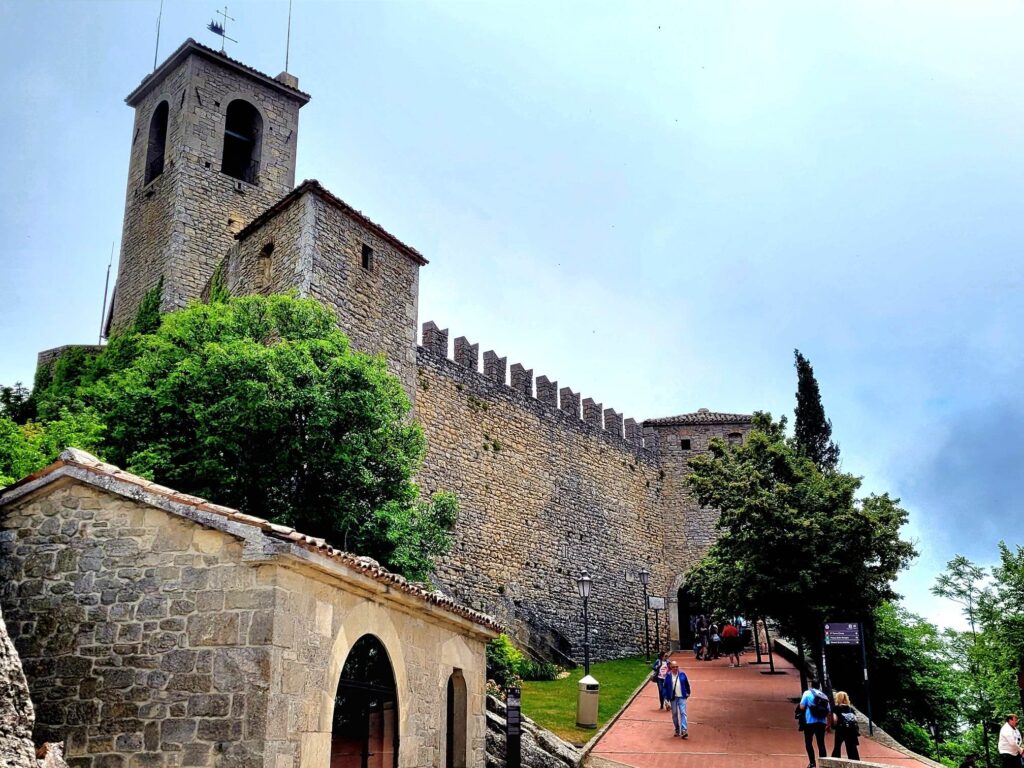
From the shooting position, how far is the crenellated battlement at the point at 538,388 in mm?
27422

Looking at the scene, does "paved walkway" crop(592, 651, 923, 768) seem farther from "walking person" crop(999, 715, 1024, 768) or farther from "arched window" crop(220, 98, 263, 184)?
"arched window" crop(220, 98, 263, 184)

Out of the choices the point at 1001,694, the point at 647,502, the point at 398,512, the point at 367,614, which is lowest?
the point at 1001,694

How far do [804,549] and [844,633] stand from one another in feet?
6.81

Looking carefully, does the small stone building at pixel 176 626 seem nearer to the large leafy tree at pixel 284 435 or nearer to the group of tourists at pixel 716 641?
the large leafy tree at pixel 284 435

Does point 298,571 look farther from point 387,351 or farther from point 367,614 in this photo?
point 387,351

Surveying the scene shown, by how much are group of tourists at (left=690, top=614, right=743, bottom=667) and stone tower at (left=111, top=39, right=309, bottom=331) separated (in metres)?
18.7

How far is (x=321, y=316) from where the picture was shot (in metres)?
17.4

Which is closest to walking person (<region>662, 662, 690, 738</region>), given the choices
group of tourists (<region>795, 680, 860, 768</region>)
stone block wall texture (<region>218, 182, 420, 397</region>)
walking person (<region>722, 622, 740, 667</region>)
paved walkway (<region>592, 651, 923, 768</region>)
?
paved walkway (<region>592, 651, 923, 768</region>)

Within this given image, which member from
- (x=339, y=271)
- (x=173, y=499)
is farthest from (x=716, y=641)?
(x=173, y=499)

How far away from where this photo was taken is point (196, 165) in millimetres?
27609

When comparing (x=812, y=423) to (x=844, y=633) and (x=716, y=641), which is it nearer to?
(x=716, y=641)

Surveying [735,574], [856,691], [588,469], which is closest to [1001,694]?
[856,691]

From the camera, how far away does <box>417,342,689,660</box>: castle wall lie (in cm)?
2680

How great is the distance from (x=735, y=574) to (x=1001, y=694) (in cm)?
1220
